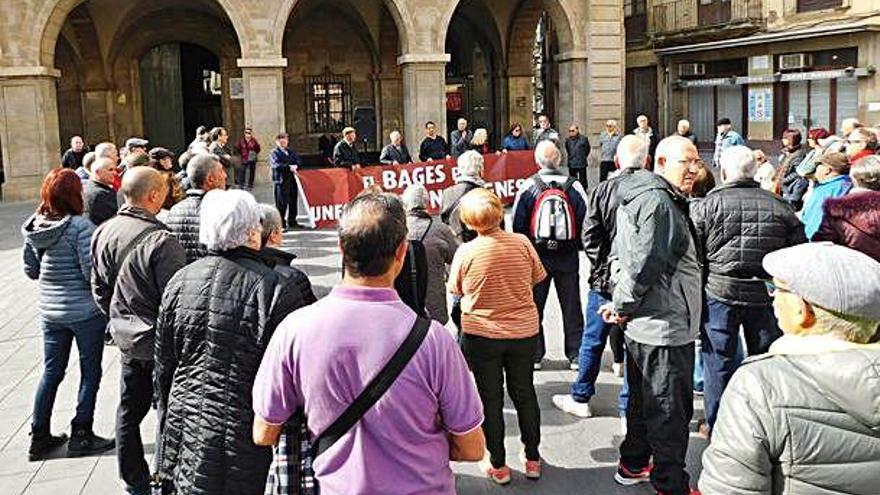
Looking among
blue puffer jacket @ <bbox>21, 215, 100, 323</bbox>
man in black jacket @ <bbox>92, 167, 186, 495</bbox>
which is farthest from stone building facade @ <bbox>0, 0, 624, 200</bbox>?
man in black jacket @ <bbox>92, 167, 186, 495</bbox>

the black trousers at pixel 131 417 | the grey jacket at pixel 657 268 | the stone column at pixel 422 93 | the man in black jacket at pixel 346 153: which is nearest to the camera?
the grey jacket at pixel 657 268

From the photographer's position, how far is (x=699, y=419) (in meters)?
5.57

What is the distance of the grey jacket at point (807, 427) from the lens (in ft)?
6.59

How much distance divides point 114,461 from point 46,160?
16.1 m

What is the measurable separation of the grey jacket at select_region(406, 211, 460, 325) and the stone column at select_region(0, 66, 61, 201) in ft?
55.3

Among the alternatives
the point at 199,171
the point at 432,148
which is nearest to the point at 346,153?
the point at 432,148

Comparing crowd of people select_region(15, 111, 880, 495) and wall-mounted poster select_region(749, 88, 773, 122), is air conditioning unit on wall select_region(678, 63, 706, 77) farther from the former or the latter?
crowd of people select_region(15, 111, 880, 495)

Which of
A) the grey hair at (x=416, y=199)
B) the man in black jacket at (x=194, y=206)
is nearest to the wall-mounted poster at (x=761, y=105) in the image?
the grey hair at (x=416, y=199)

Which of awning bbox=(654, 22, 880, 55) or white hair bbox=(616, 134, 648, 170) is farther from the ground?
awning bbox=(654, 22, 880, 55)

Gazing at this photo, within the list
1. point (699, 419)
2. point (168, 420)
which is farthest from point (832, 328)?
point (699, 419)

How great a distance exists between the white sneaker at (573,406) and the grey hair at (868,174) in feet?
7.68

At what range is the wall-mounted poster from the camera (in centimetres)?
2647

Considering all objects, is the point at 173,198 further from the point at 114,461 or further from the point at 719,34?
the point at 719,34

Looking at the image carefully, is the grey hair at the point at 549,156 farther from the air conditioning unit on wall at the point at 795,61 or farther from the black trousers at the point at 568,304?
the air conditioning unit on wall at the point at 795,61
